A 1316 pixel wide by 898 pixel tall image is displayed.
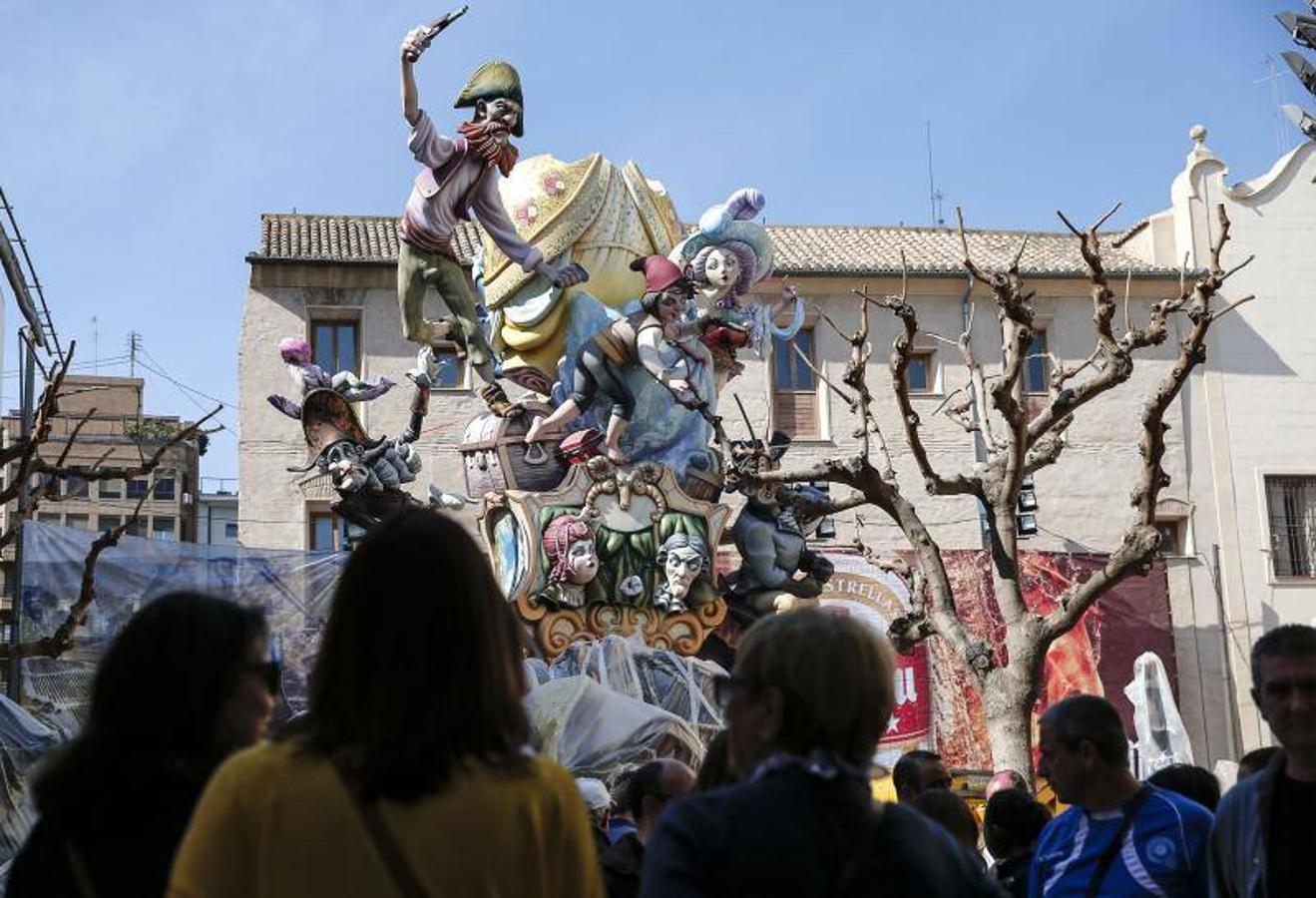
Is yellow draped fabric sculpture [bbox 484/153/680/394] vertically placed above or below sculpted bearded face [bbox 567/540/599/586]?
above

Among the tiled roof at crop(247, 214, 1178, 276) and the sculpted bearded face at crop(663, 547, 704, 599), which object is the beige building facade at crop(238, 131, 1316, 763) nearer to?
the tiled roof at crop(247, 214, 1178, 276)

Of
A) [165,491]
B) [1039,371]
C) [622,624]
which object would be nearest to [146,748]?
[622,624]

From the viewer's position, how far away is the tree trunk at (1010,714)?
1432cm

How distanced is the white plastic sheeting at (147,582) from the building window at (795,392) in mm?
12226

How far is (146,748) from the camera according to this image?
324 cm

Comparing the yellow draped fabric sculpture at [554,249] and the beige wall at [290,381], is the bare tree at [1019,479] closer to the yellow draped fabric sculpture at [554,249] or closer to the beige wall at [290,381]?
the yellow draped fabric sculpture at [554,249]

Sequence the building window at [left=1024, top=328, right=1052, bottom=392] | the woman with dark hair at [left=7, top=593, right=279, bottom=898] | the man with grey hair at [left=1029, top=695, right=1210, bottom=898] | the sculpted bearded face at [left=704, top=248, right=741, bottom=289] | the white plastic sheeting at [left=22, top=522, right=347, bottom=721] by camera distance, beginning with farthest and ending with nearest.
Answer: the building window at [left=1024, top=328, right=1052, bottom=392] < the white plastic sheeting at [left=22, top=522, right=347, bottom=721] < the sculpted bearded face at [left=704, top=248, right=741, bottom=289] < the man with grey hair at [left=1029, top=695, right=1210, bottom=898] < the woman with dark hair at [left=7, top=593, right=279, bottom=898]

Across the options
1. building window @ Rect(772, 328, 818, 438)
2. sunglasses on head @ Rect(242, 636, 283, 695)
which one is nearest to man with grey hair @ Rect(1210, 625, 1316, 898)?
sunglasses on head @ Rect(242, 636, 283, 695)

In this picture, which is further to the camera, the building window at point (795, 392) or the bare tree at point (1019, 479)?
the building window at point (795, 392)

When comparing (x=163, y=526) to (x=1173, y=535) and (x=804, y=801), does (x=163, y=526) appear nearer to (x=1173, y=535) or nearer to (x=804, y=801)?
(x=1173, y=535)

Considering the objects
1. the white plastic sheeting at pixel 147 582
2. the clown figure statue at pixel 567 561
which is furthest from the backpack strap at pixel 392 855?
the white plastic sheeting at pixel 147 582

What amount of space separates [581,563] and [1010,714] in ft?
13.2

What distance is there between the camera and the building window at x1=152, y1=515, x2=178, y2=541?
53625 millimetres

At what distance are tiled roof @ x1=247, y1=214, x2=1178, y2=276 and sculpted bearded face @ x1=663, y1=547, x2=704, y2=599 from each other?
15919mm
